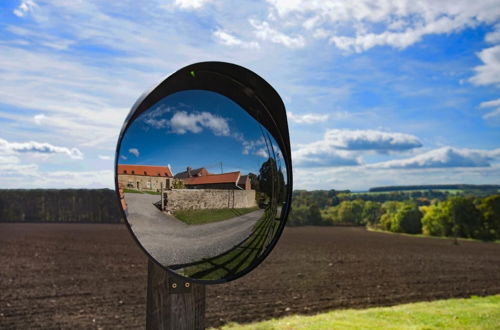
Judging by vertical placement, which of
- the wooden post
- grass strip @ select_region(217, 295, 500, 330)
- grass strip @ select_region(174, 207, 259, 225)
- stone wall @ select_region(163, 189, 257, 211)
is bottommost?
grass strip @ select_region(217, 295, 500, 330)

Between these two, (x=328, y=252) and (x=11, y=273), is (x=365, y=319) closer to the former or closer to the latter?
(x=11, y=273)

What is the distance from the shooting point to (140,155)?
7.91ft

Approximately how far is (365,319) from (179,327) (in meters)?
4.82

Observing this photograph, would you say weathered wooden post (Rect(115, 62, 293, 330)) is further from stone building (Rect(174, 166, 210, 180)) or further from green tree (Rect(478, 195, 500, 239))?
green tree (Rect(478, 195, 500, 239))

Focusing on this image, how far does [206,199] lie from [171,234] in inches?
10.9

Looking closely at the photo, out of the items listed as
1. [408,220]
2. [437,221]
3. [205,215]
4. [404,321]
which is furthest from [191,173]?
[408,220]

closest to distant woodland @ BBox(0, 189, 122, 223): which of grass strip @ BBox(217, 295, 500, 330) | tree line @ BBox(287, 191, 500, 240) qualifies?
tree line @ BBox(287, 191, 500, 240)

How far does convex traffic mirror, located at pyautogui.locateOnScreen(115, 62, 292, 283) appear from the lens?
240 centimetres

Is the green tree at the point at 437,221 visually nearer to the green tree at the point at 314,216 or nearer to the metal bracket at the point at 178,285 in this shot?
the green tree at the point at 314,216

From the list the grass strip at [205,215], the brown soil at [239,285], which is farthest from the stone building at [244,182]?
the brown soil at [239,285]

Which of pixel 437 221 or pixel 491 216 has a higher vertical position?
pixel 491 216

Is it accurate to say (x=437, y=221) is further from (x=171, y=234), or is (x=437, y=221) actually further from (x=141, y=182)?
(x=141, y=182)

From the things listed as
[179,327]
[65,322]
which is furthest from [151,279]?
[65,322]

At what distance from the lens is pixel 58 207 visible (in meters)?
48.2
